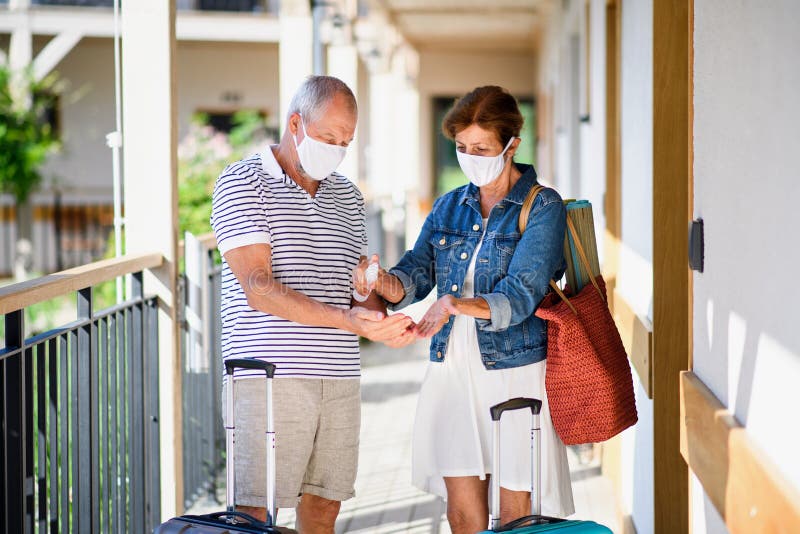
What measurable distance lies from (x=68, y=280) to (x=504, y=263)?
112cm

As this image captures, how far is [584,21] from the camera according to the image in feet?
20.7

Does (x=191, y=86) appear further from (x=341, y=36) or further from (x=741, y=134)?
(x=741, y=134)

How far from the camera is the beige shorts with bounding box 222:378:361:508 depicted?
251cm

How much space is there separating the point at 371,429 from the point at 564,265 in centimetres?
355

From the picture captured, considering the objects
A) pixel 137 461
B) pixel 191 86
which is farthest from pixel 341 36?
pixel 191 86

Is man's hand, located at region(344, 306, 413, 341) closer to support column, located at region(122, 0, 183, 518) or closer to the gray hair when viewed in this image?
the gray hair

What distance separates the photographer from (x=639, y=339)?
3.43m

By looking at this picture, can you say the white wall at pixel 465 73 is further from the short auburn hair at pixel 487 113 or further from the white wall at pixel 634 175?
the short auburn hair at pixel 487 113

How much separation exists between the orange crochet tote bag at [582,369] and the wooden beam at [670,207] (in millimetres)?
568

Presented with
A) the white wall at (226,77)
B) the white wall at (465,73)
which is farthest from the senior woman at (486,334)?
the white wall at (465,73)

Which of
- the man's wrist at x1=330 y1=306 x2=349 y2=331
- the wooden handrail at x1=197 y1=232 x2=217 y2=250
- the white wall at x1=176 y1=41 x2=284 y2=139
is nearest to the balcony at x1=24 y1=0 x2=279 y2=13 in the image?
the white wall at x1=176 y1=41 x2=284 y2=139

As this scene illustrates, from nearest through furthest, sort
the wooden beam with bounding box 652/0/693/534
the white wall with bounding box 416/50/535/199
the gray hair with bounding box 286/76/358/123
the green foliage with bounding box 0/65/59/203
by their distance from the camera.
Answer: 1. the gray hair with bounding box 286/76/358/123
2. the wooden beam with bounding box 652/0/693/534
3. the green foliage with bounding box 0/65/59/203
4. the white wall with bounding box 416/50/535/199

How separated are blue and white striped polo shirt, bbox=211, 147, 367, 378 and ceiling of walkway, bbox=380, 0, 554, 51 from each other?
30.2 feet

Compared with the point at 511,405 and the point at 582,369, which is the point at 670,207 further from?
the point at 511,405
